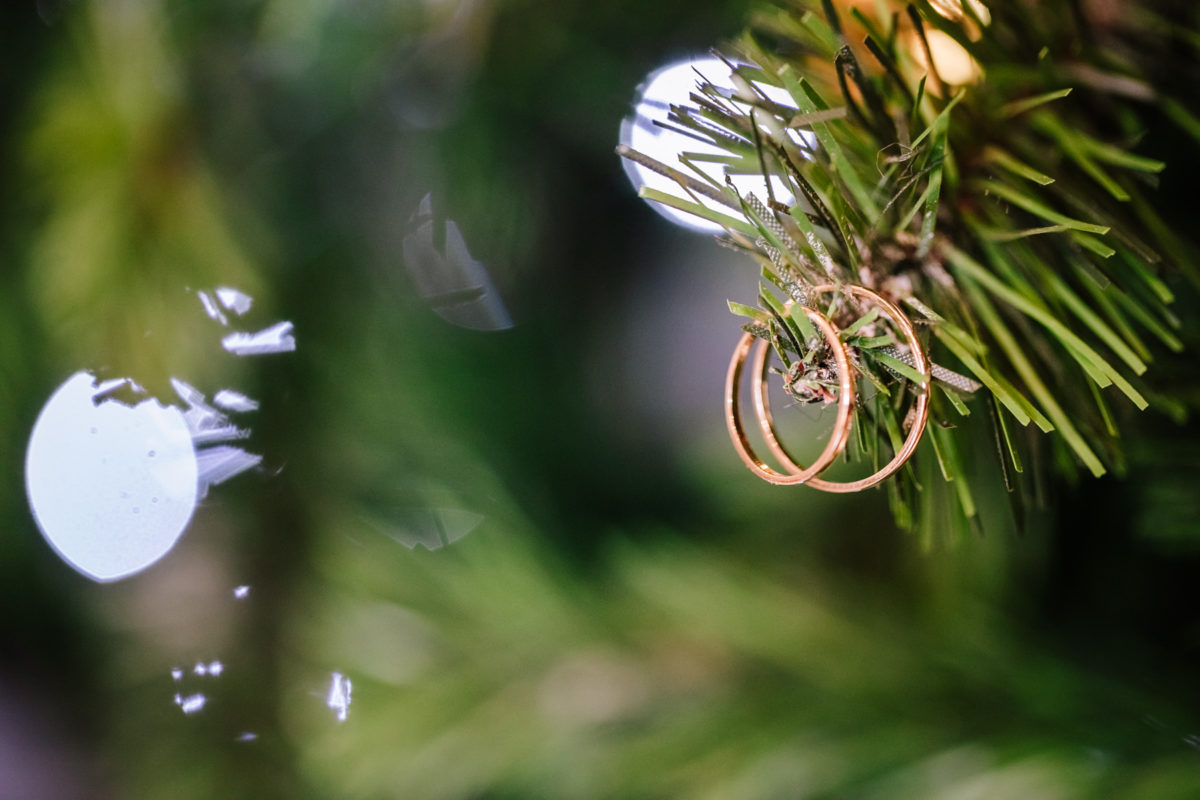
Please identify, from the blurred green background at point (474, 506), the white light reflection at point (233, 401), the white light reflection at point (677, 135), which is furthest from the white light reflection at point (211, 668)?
the white light reflection at point (677, 135)

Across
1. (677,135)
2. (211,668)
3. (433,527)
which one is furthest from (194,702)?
(677,135)

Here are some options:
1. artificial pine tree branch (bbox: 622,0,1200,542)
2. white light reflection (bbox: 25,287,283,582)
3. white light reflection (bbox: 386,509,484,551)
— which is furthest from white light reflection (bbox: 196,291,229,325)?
artificial pine tree branch (bbox: 622,0,1200,542)

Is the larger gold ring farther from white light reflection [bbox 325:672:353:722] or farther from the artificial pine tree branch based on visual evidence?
white light reflection [bbox 325:672:353:722]

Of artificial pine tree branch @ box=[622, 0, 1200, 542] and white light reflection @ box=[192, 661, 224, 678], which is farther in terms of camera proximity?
white light reflection @ box=[192, 661, 224, 678]

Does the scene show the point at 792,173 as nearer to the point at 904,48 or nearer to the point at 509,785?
the point at 904,48

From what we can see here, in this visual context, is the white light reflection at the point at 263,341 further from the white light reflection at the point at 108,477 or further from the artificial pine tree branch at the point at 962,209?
the artificial pine tree branch at the point at 962,209

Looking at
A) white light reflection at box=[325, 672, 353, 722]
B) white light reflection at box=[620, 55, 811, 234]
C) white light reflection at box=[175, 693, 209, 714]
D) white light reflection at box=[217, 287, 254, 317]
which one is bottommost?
white light reflection at box=[325, 672, 353, 722]

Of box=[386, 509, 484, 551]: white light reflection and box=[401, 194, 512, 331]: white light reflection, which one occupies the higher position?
box=[401, 194, 512, 331]: white light reflection
